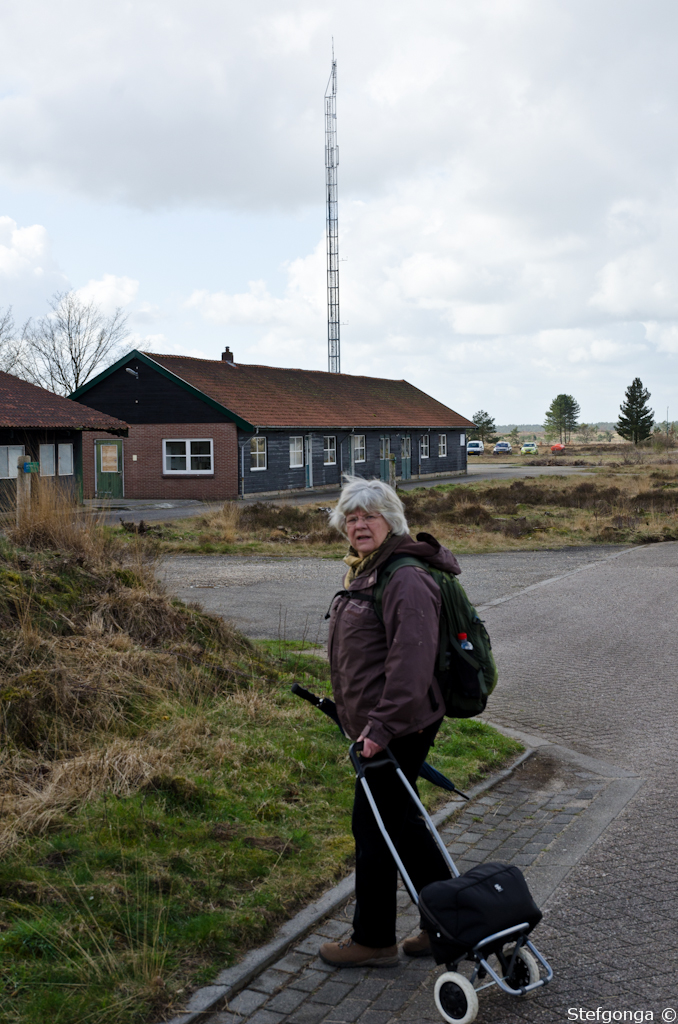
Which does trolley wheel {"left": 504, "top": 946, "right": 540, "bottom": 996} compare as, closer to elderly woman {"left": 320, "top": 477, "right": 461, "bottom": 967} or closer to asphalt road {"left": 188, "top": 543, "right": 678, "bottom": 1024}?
asphalt road {"left": 188, "top": 543, "right": 678, "bottom": 1024}

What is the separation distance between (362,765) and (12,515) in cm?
638

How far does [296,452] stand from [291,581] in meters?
24.2

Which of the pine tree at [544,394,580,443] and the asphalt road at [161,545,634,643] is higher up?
the pine tree at [544,394,580,443]

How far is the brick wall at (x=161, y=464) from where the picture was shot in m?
35.3

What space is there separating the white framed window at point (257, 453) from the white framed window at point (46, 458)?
8735mm

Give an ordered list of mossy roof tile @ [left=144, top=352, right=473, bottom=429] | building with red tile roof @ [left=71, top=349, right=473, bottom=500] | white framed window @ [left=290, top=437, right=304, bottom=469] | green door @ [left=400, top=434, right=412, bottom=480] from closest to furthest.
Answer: building with red tile roof @ [left=71, top=349, right=473, bottom=500] < mossy roof tile @ [left=144, top=352, right=473, bottom=429] < white framed window @ [left=290, top=437, right=304, bottom=469] < green door @ [left=400, top=434, right=412, bottom=480]

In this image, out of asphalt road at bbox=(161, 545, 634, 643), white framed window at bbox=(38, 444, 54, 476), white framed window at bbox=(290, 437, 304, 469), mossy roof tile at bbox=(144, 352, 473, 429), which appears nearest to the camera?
asphalt road at bbox=(161, 545, 634, 643)

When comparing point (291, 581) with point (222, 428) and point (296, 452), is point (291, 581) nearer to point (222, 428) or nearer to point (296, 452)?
point (222, 428)

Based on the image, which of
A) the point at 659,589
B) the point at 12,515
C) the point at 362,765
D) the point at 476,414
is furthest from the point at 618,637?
the point at 476,414

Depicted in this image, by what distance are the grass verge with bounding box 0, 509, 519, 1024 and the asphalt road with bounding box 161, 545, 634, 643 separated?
2.51 metres

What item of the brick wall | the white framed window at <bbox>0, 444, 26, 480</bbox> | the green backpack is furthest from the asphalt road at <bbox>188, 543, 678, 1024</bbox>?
the brick wall

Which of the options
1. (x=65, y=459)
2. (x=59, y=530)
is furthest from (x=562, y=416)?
(x=59, y=530)

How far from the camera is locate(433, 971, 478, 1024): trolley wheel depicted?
3.29 metres

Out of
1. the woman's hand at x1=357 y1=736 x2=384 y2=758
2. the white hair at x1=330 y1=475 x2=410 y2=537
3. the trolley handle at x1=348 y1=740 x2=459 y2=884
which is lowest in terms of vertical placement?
the trolley handle at x1=348 y1=740 x2=459 y2=884
